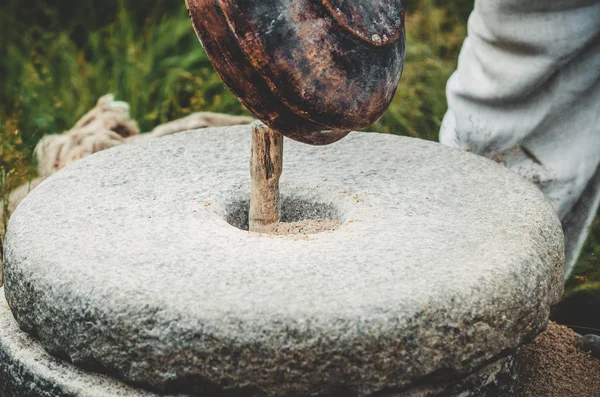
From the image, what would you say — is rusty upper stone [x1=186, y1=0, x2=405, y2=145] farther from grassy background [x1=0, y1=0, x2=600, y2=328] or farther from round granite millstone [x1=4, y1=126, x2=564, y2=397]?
grassy background [x1=0, y1=0, x2=600, y2=328]

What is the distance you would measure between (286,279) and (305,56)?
0.43 m

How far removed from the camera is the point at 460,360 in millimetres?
1751

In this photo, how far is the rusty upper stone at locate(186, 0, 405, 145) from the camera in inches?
67.6

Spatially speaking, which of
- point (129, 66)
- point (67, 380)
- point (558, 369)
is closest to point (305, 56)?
point (67, 380)

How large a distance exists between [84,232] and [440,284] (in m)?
0.78

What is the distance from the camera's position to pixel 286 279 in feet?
5.88

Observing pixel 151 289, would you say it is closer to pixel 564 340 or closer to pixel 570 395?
pixel 570 395

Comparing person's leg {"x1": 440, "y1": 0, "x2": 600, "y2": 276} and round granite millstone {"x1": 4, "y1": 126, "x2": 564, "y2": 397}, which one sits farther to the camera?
person's leg {"x1": 440, "y1": 0, "x2": 600, "y2": 276}

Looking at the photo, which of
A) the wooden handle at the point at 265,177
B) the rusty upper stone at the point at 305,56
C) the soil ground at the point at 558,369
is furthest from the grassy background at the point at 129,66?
the rusty upper stone at the point at 305,56

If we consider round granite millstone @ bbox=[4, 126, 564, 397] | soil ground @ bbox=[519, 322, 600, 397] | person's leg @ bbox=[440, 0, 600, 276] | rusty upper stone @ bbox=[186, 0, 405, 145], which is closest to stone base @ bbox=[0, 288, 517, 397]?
round granite millstone @ bbox=[4, 126, 564, 397]

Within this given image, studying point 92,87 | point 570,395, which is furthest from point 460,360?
point 92,87

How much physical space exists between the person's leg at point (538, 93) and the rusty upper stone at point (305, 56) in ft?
3.04

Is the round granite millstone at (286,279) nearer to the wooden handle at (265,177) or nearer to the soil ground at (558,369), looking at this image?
the wooden handle at (265,177)

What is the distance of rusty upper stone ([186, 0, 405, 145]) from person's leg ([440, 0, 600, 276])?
93cm
